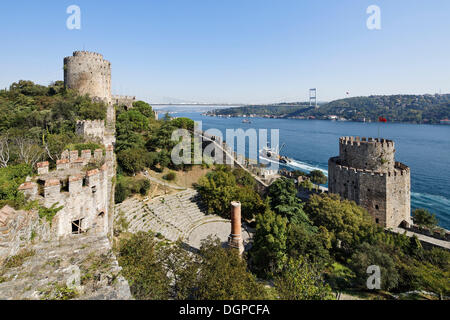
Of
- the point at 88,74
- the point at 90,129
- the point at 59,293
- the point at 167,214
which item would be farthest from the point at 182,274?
the point at 88,74

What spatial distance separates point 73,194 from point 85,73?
26.9 m

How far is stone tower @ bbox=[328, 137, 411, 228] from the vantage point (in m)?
20.5

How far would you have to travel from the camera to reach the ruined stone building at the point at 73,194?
7285mm

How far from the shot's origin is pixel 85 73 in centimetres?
2916

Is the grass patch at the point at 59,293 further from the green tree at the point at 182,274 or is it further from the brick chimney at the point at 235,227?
the brick chimney at the point at 235,227

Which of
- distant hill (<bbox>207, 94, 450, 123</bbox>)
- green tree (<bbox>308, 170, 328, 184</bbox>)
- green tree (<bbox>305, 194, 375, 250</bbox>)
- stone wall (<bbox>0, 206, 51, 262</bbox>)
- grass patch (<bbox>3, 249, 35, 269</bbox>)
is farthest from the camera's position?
distant hill (<bbox>207, 94, 450, 123</bbox>)

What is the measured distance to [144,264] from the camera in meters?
8.58

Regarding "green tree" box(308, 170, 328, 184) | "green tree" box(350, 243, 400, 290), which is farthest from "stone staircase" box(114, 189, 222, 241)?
"green tree" box(308, 170, 328, 184)

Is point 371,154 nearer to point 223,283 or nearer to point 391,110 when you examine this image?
A: point 223,283

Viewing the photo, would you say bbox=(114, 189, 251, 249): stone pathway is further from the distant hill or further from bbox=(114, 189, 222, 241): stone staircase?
the distant hill

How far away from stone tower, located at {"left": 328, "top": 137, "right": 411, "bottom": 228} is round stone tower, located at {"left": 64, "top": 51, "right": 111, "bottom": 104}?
2862cm

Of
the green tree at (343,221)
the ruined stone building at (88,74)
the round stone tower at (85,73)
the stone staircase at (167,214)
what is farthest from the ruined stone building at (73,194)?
the round stone tower at (85,73)

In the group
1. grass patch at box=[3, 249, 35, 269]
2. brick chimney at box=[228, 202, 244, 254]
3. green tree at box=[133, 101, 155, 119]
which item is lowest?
brick chimney at box=[228, 202, 244, 254]
